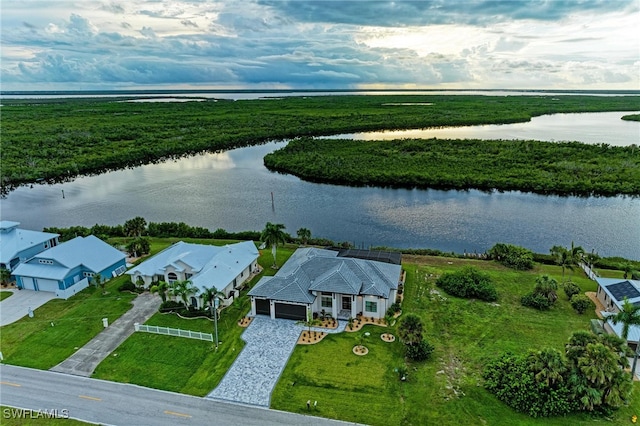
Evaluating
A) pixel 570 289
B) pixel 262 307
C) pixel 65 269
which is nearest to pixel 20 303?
pixel 65 269

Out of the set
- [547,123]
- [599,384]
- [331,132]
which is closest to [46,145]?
[331,132]

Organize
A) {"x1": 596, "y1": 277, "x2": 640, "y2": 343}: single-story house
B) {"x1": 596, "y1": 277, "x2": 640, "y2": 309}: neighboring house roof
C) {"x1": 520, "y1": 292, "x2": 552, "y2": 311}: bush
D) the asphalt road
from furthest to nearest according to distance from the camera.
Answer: {"x1": 520, "y1": 292, "x2": 552, "y2": 311}: bush < {"x1": 596, "y1": 277, "x2": 640, "y2": 309}: neighboring house roof < {"x1": 596, "y1": 277, "x2": 640, "y2": 343}: single-story house < the asphalt road

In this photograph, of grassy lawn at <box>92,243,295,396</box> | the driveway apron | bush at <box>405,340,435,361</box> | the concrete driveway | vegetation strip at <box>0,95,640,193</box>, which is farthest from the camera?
vegetation strip at <box>0,95,640,193</box>

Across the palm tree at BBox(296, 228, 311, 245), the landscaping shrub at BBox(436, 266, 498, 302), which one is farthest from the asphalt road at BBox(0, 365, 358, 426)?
the palm tree at BBox(296, 228, 311, 245)

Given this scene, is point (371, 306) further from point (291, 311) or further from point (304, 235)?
point (304, 235)

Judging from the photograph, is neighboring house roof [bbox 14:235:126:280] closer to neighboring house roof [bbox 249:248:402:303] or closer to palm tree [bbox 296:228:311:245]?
neighboring house roof [bbox 249:248:402:303]

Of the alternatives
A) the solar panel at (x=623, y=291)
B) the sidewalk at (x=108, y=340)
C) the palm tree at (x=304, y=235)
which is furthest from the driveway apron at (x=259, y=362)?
the solar panel at (x=623, y=291)

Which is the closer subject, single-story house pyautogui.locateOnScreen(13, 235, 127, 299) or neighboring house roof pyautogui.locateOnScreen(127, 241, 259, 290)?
neighboring house roof pyautogui.locateOnScreen(127, 241, 259, 290)
